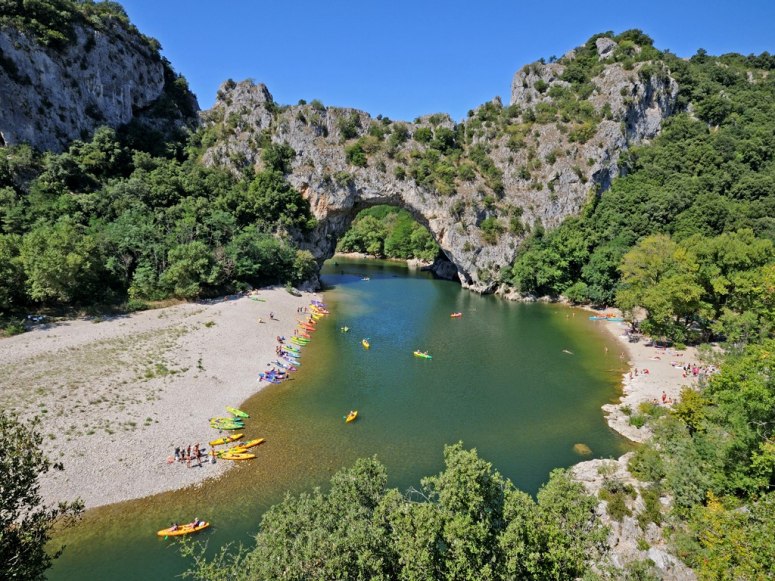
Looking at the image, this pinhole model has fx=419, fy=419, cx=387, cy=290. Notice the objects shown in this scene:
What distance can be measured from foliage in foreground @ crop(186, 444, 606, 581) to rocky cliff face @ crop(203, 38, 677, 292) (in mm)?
64101

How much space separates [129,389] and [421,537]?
26061mm

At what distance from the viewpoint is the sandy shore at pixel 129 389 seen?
22.3 m

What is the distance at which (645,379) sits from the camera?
35344 mm

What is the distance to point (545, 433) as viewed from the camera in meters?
27.8

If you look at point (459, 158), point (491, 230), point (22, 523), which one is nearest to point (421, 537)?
point (22, 523)

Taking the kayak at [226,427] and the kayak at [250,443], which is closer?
the kayak at [250,443]

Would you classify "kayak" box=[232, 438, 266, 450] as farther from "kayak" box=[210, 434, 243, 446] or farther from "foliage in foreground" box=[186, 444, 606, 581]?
"foliage in foreground" box=[186, 444, 606, 581]

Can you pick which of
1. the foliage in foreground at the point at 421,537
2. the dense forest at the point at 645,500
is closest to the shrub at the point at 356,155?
the dense forest at the point at 645,500

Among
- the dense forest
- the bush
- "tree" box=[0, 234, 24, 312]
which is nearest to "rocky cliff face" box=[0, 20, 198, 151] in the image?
"tree" box=[0, 234, 24, 312]

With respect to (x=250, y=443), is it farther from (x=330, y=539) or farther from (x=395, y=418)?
(x=330, y=539)

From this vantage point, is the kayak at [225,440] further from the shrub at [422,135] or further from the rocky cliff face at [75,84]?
the shrub at [422,135]

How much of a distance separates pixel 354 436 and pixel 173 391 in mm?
13661

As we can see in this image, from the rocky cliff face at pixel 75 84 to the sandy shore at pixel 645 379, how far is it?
2933 inches

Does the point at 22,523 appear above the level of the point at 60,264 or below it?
below
